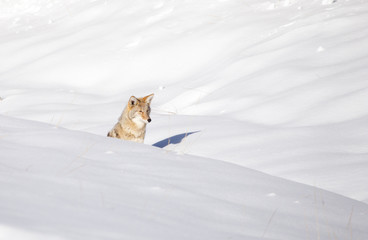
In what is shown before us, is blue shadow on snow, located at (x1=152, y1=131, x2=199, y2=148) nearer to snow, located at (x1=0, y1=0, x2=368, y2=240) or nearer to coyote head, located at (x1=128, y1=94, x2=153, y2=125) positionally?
snow, located at (x1=0, y1=0, x2=368, y2=240)

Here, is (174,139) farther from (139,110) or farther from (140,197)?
(140,197)

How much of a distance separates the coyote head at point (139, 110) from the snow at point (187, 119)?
34 cm

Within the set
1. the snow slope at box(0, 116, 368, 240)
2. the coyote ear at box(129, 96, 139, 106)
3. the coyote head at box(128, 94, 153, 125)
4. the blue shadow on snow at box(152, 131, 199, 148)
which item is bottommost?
the blue shadow on snow at box(152, 131, 199, 148)

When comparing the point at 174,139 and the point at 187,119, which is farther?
the point at 187,119

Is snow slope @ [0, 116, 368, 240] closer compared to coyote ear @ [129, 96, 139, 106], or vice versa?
snow slope @ [0, 116, 368, 240]

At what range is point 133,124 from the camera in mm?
6684

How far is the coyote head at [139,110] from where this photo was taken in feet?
21.7

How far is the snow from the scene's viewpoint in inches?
83.9

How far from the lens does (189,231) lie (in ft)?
6.40

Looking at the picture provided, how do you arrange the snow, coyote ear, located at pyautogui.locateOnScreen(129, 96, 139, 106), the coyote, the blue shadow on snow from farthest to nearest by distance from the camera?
coyote ear, located at pyautogui.locateOnScreen(129, 96, 139, 106) → the coyote → the blue shadow on snow → the snow

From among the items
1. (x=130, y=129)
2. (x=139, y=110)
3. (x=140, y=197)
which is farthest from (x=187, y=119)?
(x=140, y=197)

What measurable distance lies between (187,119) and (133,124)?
0.86 meters

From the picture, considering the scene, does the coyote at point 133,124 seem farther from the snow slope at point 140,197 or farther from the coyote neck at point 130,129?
the snow slope at point 140,197

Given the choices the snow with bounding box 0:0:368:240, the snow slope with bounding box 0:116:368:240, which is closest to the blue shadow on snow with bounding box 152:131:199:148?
the snow with bounding box 0:0:368:240
